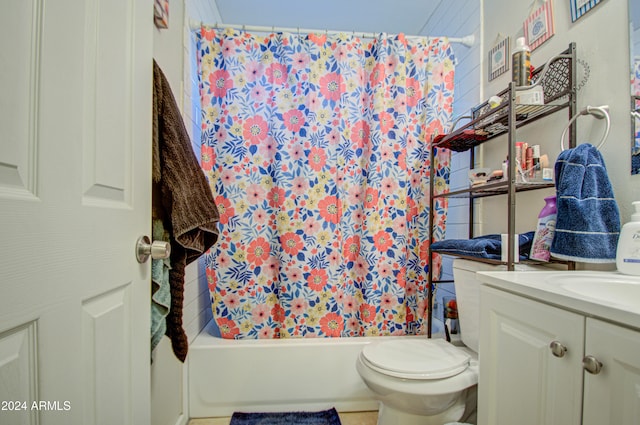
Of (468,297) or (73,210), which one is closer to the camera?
(73,210)

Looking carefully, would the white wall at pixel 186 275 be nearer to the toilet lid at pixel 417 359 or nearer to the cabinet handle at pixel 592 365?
the toilet lid at pixel 417 359

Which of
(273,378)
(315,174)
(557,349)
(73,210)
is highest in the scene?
(315,174)

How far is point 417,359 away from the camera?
43.8 inches

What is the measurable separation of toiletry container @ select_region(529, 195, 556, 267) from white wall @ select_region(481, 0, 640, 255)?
17 cm

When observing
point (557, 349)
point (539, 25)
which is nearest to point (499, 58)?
point (539, 25)

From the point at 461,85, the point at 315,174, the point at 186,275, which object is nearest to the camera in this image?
the point at 186,275

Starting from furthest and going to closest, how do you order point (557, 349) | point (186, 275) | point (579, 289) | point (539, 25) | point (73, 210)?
1. point (186, 275)
2. point (539, 25)
3. point (579, 289)
4. point (557, 349)
5. point (73, 210)

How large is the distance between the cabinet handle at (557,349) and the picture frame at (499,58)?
4.31 ft

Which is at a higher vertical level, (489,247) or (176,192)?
(176,192)

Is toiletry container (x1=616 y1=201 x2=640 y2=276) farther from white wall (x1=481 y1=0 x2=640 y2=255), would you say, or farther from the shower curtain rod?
the shower curtain rod

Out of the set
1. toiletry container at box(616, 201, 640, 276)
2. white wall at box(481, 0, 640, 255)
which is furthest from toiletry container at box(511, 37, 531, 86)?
toiletry container at box(616, 201, 640, 276)

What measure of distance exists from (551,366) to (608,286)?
32 centimetres

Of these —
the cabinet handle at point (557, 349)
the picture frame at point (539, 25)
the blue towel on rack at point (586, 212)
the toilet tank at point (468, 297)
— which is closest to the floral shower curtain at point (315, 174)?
the toilet tank at point (468, 297)

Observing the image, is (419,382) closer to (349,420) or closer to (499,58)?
(349,420)
